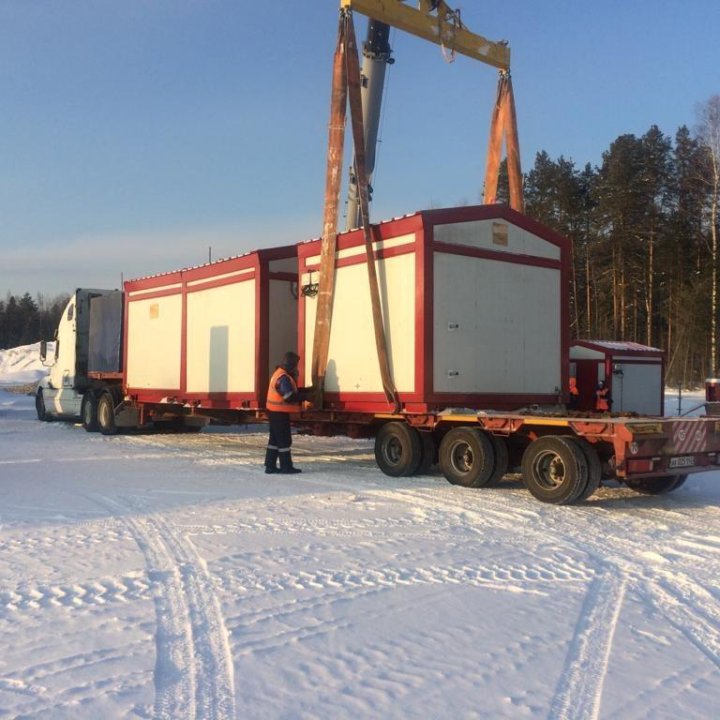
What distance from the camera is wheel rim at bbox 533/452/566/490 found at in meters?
8.68

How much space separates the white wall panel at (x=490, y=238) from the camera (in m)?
10.1

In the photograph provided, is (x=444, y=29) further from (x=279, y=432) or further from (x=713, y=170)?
(x=713, y=170)

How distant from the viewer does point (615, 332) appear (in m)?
39.7

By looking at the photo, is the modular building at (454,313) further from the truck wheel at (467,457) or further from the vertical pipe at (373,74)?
the vertical pipe at (373,74)

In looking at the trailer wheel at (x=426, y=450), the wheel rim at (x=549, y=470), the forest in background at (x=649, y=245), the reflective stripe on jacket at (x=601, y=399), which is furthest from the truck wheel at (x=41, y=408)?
the forest in background at (x=649, y=245)

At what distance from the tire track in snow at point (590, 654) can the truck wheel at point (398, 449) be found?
4.88 m

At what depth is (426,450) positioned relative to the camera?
10570mm

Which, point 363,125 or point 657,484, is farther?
point 363,125

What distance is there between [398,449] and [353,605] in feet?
19.5

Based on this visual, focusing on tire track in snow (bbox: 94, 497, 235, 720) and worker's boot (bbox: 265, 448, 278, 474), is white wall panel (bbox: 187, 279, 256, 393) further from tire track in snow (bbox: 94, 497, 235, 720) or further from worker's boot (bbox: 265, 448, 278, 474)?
tire track in snow (bbox: 94, 497, 235, 720)

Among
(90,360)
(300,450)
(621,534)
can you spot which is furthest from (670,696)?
(90,360)

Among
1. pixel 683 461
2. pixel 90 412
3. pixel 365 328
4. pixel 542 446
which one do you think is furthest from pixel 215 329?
pixel 683 461

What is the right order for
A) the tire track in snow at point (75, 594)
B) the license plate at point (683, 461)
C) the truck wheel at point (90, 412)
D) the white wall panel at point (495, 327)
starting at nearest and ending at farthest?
1. the tire track in snow at point (75, 594)
2. the license plate at point (683, 461)
3. the white wall panel at point (495, 327)
4. the truck wheel at point (90, 412)

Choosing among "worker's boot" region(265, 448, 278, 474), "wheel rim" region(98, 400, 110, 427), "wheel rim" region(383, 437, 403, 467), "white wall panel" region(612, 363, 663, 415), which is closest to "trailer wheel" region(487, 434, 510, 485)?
"wheel rim" region(383, 437, 403, 467)
